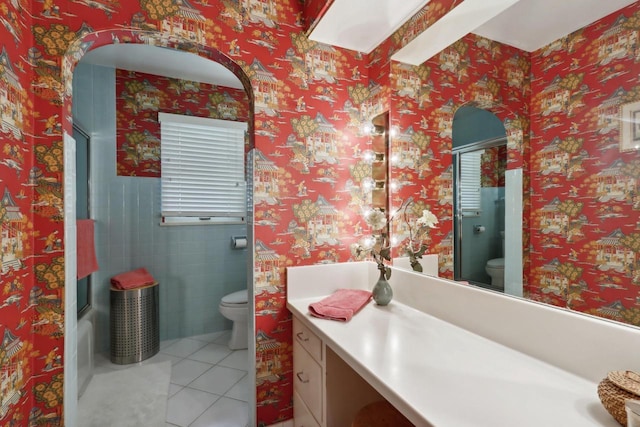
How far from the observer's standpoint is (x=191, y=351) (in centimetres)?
277

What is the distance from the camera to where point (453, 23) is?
135 cm

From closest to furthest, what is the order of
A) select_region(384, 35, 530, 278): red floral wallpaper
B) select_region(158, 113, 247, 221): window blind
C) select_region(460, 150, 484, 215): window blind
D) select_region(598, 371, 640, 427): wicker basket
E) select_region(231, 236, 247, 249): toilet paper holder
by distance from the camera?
select_region(598, 371, 640, 427): wicker basket → select_region(384, 35, 530, 278): red floral wallpaper → select_region(460, 150, 484, 215): window blind → select_region(158, 113, 247, 221): window blind → select_region(231, 236, 247, 249): toilet paper holder

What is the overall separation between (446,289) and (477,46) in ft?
3.60

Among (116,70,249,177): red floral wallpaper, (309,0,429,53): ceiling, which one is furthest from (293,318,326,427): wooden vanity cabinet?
(116,70,249,177): red floral wallpaper

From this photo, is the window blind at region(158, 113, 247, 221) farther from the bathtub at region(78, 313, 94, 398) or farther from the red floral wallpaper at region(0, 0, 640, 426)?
the red floral wallpaper at region(0, 0, 640, 426)

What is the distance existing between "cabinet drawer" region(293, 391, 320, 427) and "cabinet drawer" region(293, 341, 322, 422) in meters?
0.03

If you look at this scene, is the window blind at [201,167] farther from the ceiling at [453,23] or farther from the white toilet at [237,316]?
the white toilet at [237,316]

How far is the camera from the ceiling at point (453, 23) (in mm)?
934

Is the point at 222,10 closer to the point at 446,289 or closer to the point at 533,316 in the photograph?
the point at 446,289

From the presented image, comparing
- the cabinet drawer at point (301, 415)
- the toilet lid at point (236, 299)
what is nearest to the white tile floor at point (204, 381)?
the cabinet drawer at point (301, 415)

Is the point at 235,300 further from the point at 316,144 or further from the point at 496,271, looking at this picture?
the point at 496,271

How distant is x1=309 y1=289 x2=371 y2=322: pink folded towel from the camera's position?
142 centimetres

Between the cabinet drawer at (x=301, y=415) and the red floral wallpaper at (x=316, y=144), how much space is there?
0.07 meters

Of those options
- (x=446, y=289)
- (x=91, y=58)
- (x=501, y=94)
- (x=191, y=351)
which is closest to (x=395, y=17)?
(x=501, y=94)
